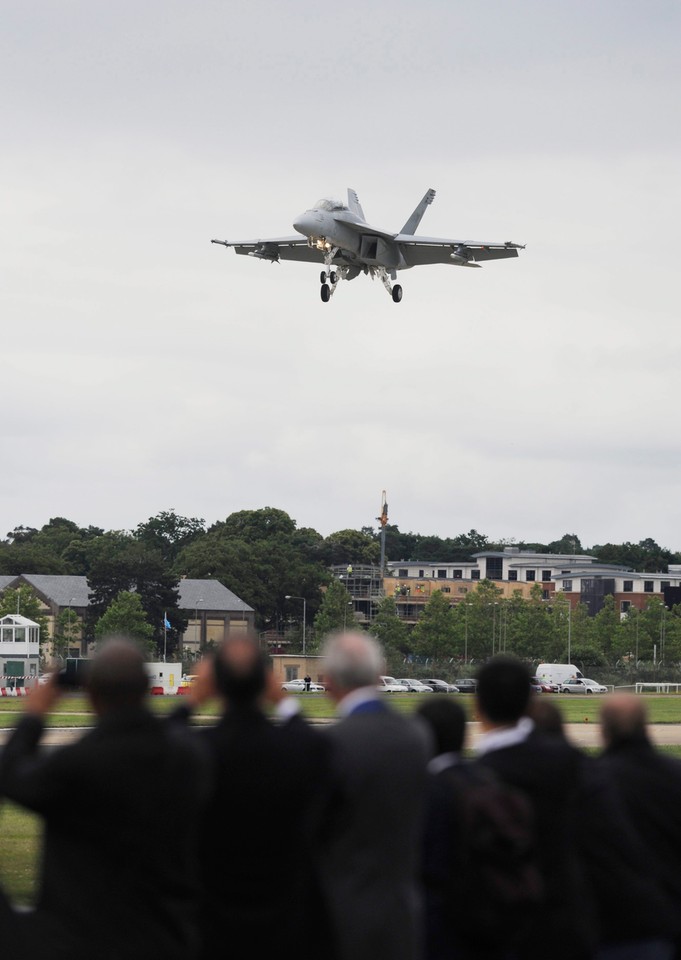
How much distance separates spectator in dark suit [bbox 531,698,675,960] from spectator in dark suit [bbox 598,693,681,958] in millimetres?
42

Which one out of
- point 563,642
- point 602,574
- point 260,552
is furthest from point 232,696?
point 602,574

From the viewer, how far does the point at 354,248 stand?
6050cm

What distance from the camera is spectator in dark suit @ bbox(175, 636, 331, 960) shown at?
→ 6.48 meters

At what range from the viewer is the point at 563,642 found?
134 m

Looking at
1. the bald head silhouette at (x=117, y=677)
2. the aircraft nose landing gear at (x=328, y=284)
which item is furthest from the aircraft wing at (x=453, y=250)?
the bald head silhouette at (x=117, y=677)

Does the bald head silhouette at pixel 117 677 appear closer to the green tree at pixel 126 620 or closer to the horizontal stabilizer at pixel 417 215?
the horizontal stabilizer at pixel 417 215

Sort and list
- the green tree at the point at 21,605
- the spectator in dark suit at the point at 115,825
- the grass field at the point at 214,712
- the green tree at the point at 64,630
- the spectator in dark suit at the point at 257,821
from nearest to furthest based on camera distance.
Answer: the spectator in dark suit at the point at 115,825, the spectator in dark suit at the point at 257,821, the grass field at the point at 214,712, the green tree at the point at 64,630, the green tree at the point at 21,605

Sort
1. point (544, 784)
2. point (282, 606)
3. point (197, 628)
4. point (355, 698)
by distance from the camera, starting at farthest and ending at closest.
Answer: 1. point (282, 606)
2. point (197, 628)
3. point (544, 784)
4. point (355, 698)

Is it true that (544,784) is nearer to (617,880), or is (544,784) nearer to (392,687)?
(617,880)

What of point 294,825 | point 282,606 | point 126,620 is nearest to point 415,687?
point 126,620

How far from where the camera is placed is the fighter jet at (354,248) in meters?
58.2

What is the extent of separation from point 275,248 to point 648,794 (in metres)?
58.7

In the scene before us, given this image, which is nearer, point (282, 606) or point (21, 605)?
point (21, 605)

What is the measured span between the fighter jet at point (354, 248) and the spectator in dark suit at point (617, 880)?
165 ft
